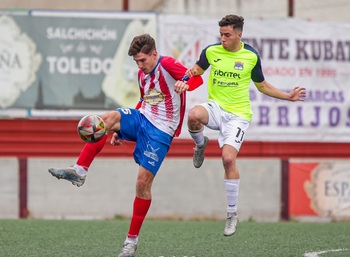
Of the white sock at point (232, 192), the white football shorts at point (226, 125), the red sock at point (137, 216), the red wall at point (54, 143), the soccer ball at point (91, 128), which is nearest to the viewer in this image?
the soccer ball at point (91, 128)

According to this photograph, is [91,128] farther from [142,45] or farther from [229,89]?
[229,89]

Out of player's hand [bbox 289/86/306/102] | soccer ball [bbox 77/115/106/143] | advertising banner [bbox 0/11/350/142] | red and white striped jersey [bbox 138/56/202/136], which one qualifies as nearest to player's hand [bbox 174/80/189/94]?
red and white striped jersey [bbox 138/56/202/136]

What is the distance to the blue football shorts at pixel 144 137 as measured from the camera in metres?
8.73

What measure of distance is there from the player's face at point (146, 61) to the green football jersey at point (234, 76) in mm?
903

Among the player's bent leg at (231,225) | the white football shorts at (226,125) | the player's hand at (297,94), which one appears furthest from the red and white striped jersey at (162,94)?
the player's hand at (297,94)

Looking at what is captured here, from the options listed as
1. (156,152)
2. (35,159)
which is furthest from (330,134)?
(156,152)

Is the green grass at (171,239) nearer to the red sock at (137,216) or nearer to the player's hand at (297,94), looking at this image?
the red sock at (137,216)

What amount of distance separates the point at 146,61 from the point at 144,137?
686 millimetres

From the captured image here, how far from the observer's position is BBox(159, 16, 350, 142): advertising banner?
15.1m

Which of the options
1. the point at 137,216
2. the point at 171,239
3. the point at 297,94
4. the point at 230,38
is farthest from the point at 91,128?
the point at 171,239

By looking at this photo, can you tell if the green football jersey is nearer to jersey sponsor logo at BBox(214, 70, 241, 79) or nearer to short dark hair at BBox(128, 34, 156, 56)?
jersey sponsor logo at BBox(214, 70, 241, 79)

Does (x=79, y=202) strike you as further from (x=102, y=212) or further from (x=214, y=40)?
(x=214, y=40)

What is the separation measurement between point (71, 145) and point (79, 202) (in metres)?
0.93

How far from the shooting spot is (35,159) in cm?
1472
